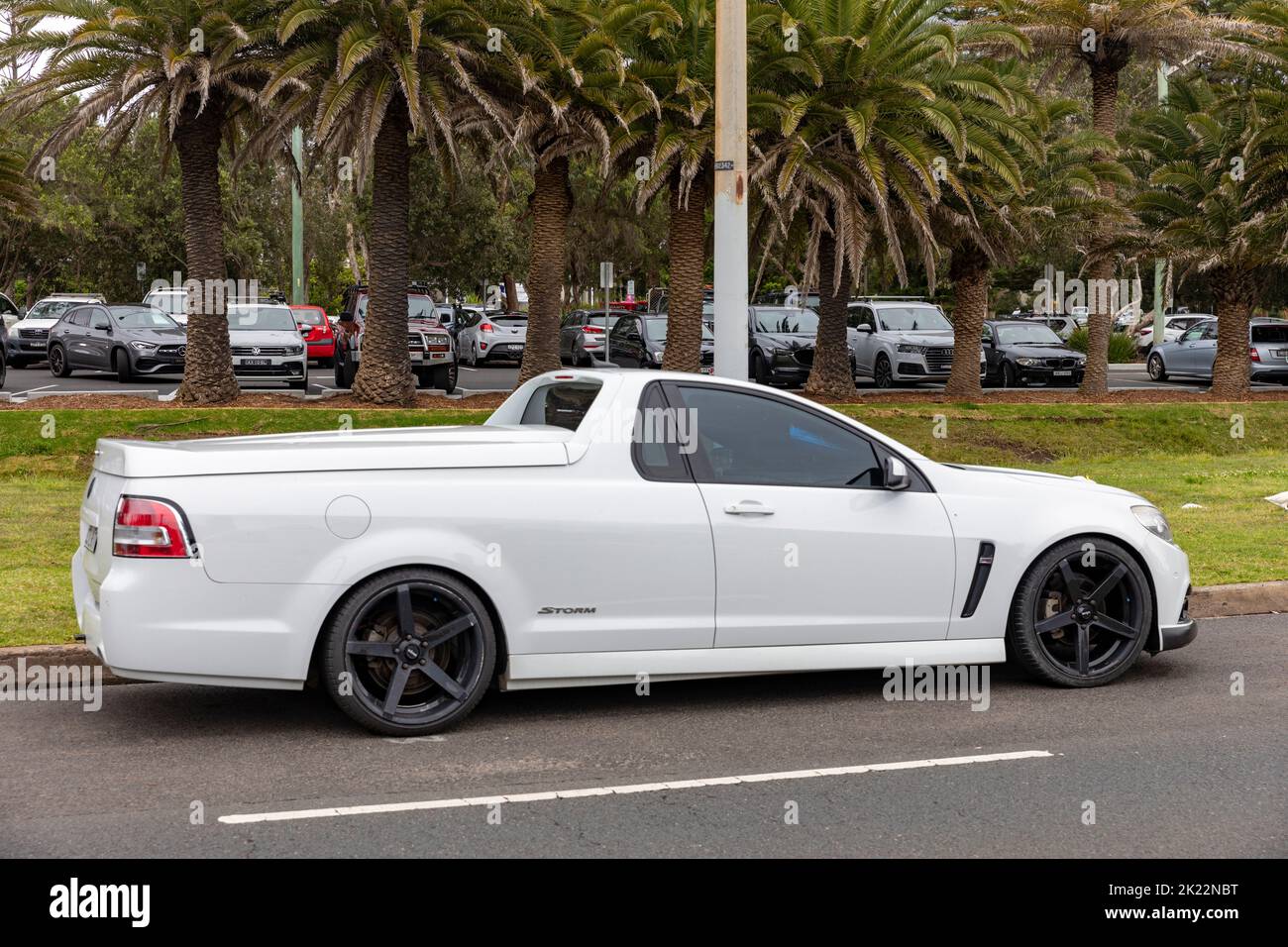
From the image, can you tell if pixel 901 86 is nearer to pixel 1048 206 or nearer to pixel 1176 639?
pixel 1048 206

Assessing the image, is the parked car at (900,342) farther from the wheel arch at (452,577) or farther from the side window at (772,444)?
the wheel arch at (452,577)

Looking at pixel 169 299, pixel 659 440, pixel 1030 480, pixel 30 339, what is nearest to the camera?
pixel 659 440

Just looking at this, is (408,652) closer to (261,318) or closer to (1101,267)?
(261,318)

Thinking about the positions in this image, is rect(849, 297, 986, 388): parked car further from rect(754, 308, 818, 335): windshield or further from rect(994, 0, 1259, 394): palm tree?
rect(994, 0, 1259, 394): palm tree

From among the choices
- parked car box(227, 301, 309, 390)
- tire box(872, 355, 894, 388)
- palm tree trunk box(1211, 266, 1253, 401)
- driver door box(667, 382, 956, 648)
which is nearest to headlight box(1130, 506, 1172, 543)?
driver door box(667, 382, 956, 648)

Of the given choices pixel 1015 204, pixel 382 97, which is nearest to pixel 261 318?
pixel 382 97

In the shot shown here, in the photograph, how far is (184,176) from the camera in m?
20.4

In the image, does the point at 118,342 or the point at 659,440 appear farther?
the point at 118,342

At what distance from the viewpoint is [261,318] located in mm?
25766

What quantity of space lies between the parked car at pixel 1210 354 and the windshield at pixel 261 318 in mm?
18316

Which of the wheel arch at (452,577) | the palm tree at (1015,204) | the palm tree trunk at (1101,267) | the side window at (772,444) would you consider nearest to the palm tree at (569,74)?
the palm tree at (1015,204)

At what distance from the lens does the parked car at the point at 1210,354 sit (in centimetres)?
3081

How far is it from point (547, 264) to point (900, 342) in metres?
9.14

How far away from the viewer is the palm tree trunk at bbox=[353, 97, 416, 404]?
20266 millimetres
